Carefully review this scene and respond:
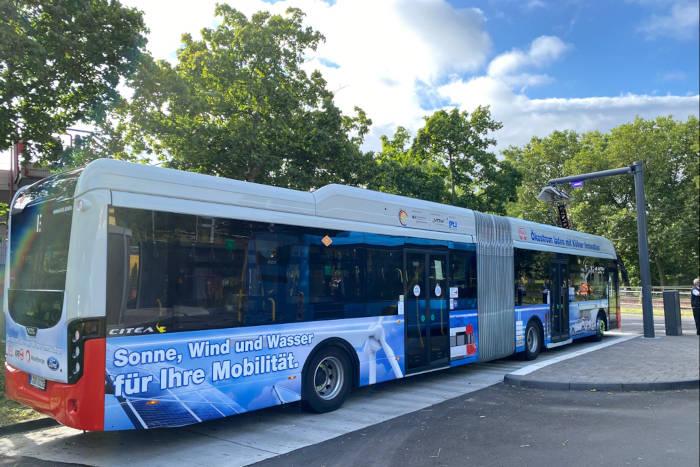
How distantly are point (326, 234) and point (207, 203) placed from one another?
2.06 meters

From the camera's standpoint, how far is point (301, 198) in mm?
7539

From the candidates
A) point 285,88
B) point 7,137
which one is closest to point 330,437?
point 7,137

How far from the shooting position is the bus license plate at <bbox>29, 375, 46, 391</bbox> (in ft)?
18.7

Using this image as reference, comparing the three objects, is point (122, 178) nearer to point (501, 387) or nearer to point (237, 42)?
point (501, 387)

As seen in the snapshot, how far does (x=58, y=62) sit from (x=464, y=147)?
789 inches

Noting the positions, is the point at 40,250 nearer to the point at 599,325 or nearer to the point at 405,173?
the point at 599,325

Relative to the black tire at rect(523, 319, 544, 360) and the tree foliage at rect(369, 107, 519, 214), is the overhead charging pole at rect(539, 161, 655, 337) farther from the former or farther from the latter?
the tree foliage at rect(369, 107, 519, 214)

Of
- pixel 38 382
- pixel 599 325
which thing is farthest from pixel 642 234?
pixel 38 382

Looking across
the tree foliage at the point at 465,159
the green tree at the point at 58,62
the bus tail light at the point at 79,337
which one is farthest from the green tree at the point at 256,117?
the bus tail light at the point at 79,337

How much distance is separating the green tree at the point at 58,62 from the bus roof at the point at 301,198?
5.84 meters

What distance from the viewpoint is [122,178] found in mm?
5578

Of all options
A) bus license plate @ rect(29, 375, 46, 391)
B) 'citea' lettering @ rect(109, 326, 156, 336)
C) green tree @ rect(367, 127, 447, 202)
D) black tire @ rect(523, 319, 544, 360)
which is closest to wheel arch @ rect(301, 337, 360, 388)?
'citea' lettering @ rect(109, 326, 156, 336)

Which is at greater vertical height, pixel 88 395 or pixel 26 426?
pixel 88 395

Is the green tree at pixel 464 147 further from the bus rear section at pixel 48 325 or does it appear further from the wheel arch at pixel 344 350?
the bus rear section at pixel 48 325
